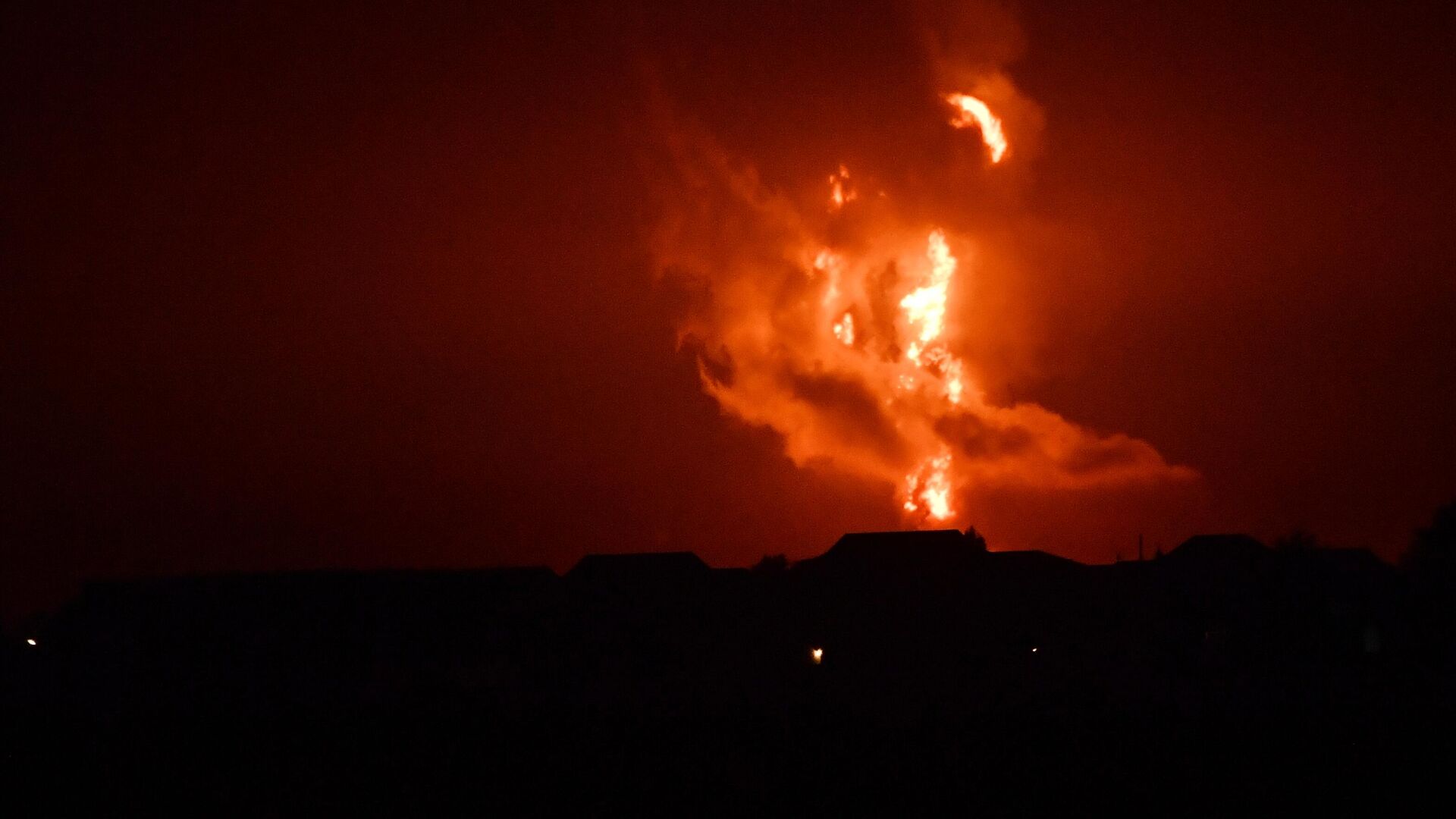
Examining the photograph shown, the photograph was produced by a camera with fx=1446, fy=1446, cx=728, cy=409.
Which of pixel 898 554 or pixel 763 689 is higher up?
pixel 898 554

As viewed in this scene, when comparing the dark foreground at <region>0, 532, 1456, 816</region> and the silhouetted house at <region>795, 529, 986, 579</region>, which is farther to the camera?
the silhouetted house at <region>795, 529, 986, 579</region>

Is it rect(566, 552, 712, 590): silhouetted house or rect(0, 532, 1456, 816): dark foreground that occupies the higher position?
rect(566, 552, 712, 590): silhouetted house

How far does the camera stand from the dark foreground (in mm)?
Result: 24266

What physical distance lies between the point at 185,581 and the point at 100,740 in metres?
25.3

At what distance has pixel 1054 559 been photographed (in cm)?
5731

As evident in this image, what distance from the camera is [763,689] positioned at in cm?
4484

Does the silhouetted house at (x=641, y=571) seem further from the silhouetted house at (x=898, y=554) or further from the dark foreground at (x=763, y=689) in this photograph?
the silhouetted house at (x=898, y=554)

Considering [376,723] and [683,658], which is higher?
[683,658]

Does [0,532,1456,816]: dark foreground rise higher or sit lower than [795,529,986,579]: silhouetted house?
lower

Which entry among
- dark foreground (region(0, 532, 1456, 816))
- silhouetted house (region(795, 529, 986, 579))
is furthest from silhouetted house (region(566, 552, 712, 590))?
silhouetted house (region(795, 529, 986, 579))

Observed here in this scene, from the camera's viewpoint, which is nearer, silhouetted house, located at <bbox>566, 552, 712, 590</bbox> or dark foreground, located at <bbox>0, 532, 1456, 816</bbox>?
dark foreground, located at <bbox>0, 532, 1456, 816</bbox>

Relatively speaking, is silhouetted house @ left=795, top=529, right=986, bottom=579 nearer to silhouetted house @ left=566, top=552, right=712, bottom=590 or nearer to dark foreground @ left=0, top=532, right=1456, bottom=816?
dark foreground @ left=0, top=532, right=1456, bottom=816

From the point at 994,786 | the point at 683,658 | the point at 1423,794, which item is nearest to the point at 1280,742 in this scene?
the point at 1423,794

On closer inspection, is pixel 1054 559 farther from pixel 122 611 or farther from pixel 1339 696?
pixel 122 611
